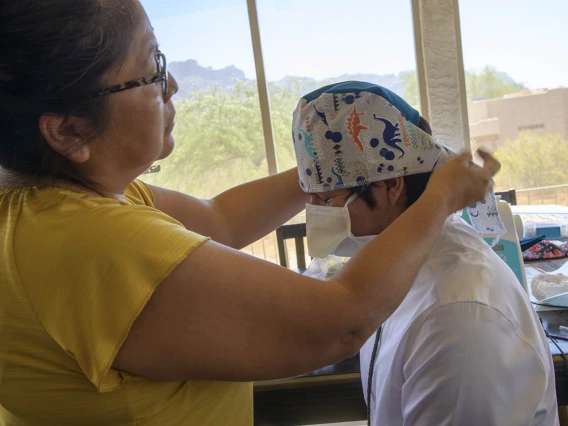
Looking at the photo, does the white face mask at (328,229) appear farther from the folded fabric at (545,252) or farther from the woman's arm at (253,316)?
the folded fabric at (545,252)

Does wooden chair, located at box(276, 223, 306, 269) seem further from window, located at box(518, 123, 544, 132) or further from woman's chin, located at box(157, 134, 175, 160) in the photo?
window, located at box(518, 123, 544, 132)

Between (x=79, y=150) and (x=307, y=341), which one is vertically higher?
(x=79, y=150)

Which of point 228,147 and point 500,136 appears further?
point 228,147

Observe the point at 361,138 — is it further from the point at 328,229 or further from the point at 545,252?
the point at 545,252

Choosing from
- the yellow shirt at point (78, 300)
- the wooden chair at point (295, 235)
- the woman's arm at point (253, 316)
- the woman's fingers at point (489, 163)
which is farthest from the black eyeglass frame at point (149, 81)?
the wooden chair at point (295, 235)

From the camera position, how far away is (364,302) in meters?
0.70

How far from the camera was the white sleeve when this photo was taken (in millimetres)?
858

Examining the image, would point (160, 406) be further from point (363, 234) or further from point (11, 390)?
point (363, 234)

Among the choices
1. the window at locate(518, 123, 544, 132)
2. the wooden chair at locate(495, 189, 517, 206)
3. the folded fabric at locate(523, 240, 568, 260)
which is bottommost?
the folded fabric at locate(523, 240, 568, 260)

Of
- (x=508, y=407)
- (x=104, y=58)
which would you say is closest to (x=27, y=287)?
(x=104, y=58)

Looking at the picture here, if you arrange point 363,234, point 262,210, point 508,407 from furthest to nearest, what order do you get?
point 262,210
point 363,234
point 508,407

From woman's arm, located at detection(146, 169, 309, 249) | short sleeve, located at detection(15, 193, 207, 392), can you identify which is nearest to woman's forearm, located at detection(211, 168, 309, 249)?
woman's arm, located at detection(146, 169, 309, 249)

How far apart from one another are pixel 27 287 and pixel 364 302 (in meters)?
0.48

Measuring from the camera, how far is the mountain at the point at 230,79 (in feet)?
11.4
